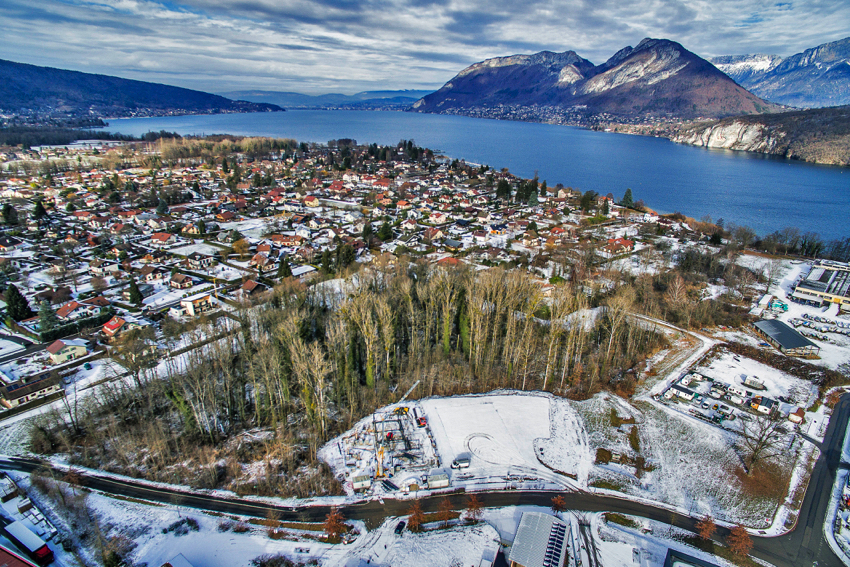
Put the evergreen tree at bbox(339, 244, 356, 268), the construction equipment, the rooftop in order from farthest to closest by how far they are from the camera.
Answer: the evergreen tree at bbox(339, 244, 356, 268)
the rooftop
the construction equipment

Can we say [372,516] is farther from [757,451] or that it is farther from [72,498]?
[757,451]

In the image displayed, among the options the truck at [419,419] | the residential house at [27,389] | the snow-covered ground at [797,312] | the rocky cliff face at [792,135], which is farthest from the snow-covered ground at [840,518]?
the rocky cliff face at [792,135]

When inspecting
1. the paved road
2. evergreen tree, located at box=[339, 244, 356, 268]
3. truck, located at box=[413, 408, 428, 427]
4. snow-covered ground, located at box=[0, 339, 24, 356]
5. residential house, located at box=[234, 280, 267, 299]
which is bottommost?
snow-covered ground, located at box=[0, 339, 24, 356]

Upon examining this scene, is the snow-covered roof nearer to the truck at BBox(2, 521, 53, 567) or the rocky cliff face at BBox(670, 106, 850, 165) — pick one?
the truck at BBox(2, 521, 53, 567)

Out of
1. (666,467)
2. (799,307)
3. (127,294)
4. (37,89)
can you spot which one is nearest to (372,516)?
(666,467)

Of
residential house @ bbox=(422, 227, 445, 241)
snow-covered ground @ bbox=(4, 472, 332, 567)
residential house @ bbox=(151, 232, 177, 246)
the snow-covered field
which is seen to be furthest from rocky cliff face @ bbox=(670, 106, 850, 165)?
residential house @ bbox=(151, 232, 177, 246)

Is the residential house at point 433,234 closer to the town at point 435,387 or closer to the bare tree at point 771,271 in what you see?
the town at point 435,387
